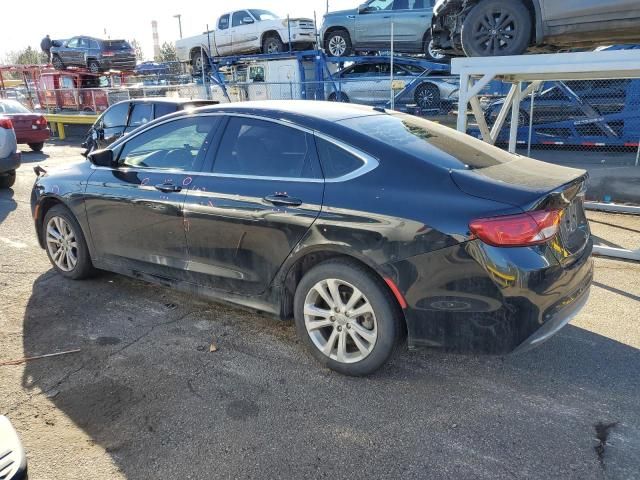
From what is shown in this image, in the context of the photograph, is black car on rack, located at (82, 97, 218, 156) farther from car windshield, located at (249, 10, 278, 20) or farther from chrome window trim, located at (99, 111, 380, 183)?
car windshield, located at (249, 10, 278, 20)

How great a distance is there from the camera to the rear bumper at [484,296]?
262 cm

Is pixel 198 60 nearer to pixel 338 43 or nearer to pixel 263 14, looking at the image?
pixel 263 14

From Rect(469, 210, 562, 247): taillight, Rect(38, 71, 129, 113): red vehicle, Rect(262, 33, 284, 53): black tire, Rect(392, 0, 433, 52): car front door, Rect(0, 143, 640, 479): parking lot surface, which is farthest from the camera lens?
Rect(38, 71, 129, 113): red vehicle

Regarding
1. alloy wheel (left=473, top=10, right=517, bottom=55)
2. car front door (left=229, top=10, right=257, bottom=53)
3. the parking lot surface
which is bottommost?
the parking lot surface

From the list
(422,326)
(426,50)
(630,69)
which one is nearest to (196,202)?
(422,326)

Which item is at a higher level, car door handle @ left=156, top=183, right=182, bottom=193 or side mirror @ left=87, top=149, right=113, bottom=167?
side mirror @ left=87, top=149, right=113, bottom=167

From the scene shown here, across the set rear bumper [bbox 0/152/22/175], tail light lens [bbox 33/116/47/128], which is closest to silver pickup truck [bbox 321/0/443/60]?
tail light lens [bbox 33/116/47/128]

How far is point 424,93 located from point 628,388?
37.6ft

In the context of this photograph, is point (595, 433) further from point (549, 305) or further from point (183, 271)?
point (183, 271)

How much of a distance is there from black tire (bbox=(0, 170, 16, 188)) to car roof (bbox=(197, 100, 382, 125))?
7.56 metres

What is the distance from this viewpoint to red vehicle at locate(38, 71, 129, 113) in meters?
18.9

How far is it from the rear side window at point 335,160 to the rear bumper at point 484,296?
0.67 metres

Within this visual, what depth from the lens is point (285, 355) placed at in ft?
11.4

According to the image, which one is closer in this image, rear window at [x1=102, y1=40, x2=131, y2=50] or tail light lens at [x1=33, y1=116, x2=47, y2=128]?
tail light lens at [x1=33, y1=116, x2=47, y2=128]
